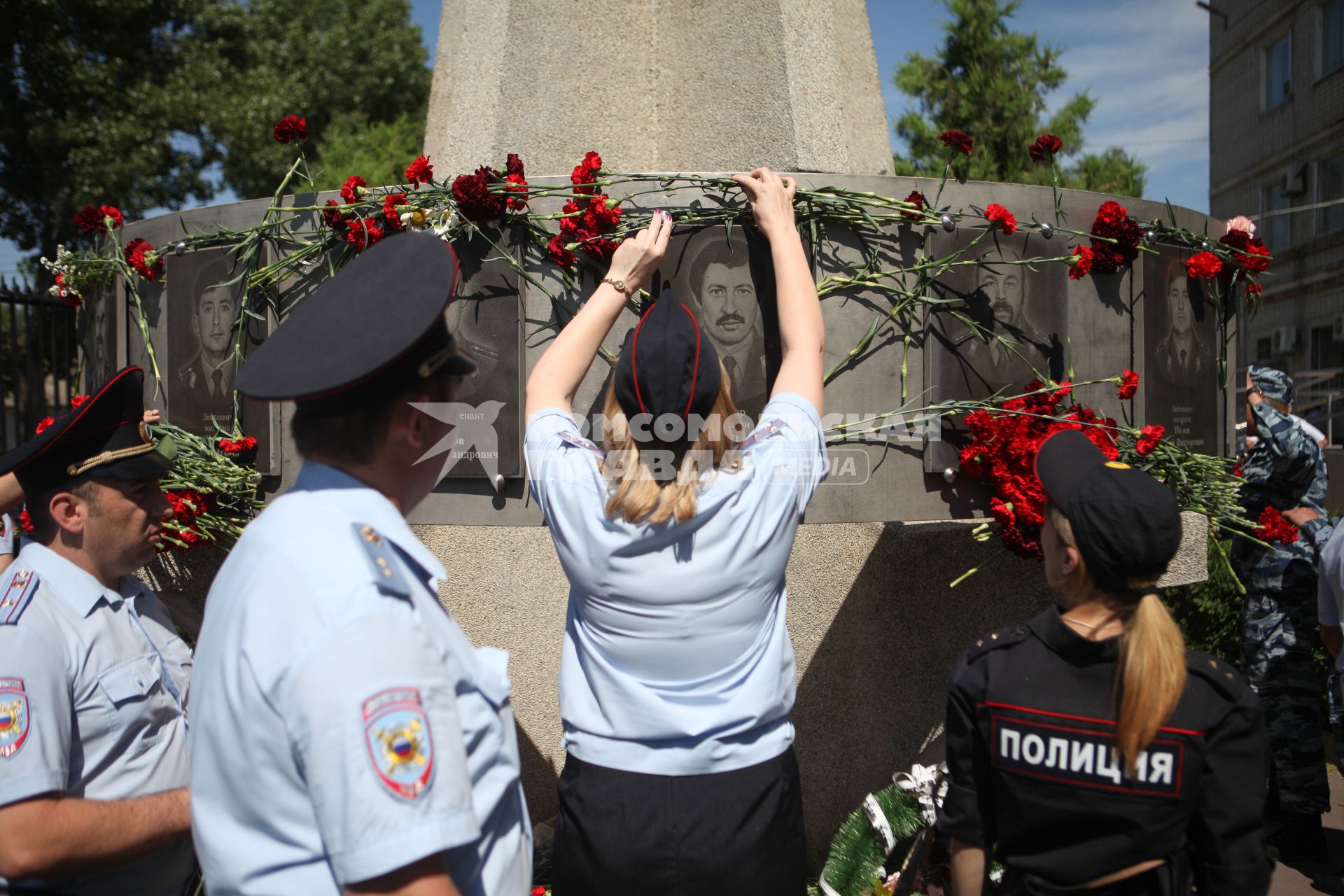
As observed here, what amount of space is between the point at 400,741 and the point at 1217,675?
162cm

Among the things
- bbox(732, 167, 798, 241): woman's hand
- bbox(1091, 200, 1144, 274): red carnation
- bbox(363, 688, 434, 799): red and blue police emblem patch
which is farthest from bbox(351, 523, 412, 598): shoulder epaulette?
bbox(1091, 200, 1144, 274): red carnation

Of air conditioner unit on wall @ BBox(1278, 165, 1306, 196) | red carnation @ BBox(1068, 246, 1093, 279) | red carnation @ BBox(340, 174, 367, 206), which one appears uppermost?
air conditioner unit on wall @ BBox(1278, 165, 1306, 196)

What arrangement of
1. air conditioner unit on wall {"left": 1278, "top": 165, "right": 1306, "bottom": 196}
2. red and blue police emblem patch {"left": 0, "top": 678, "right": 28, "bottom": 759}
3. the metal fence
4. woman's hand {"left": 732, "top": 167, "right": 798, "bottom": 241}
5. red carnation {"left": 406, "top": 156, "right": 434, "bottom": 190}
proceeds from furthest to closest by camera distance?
air conditioner unit on wall {"left": 1278, "top": 165, "right": 1306, "bottom": 196}, the metal fence, red carnation {"left": 406, "top": 156, "right": 434, "bottom": 190}, woman's hand {"left": 732, "top": 167, "right": 798, "bottom": 241}, red and blue police emblem patch {"left": 0, "top": 678, "right": 28, "bottom": 759}

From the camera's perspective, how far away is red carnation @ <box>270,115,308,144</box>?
3.83 metres

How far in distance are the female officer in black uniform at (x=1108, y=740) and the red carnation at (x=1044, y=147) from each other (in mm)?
2119

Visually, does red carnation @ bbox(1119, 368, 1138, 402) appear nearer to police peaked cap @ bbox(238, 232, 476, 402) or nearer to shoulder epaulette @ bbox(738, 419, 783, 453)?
shoulder epaulette @ bbox(738, 419, 783, 453)

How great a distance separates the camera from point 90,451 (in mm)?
2318

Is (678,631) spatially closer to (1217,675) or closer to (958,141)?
(1217,675)

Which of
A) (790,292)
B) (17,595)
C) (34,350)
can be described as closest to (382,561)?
(17,595)

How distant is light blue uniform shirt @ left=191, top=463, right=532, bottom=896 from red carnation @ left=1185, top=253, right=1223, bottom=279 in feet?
12.2

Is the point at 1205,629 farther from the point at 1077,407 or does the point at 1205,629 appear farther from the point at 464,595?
the point at 464,595

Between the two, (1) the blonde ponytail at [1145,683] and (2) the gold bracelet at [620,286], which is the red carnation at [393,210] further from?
(1) the blonde ponytail at [1145,683]

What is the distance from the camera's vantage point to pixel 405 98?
2250cm

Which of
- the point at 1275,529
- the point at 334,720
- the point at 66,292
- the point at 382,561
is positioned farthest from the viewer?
the point at 66,292
